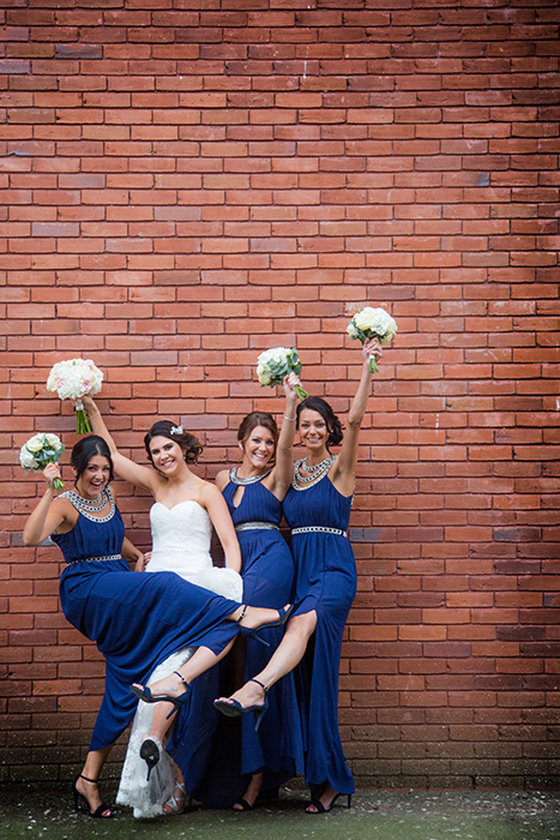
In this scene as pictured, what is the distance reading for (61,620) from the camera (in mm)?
5188

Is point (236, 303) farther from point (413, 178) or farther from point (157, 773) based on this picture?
point (157, 773)

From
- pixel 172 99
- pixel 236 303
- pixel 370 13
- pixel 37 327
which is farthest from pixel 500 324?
pixel 37 327

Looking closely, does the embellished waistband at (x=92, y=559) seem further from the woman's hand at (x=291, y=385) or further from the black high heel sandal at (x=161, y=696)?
the woman's hand at (x=291, y=385)

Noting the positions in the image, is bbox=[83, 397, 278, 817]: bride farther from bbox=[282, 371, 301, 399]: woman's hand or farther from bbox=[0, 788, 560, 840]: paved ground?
bbox=[282, 371, 301, 399]: woman's hand

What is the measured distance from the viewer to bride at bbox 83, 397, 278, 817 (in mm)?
4293

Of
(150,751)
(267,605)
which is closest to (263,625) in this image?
(267,605)

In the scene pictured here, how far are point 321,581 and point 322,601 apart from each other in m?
0.12

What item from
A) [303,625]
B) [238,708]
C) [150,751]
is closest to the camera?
[150,751]

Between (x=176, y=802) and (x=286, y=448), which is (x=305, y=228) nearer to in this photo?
(x=286, y=448)

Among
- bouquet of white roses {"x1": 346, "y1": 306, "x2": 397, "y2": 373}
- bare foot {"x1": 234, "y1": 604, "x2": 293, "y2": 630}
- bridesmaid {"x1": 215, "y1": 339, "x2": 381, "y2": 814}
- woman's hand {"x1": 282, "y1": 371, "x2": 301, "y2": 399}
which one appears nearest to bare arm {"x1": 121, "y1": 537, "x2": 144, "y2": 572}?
bare foot {"x1": 234, "y1": 604, "x2": 293, "y2": 630}

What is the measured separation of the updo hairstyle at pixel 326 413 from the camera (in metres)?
4.90

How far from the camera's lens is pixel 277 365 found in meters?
Answer: 4.77

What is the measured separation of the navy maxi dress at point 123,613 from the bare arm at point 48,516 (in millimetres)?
66

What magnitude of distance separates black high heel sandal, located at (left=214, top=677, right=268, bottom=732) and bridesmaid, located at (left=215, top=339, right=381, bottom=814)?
0.05m
